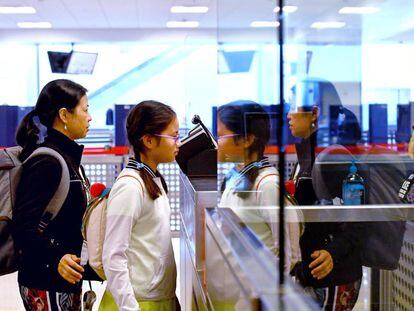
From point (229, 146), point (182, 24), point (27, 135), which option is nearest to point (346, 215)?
point (229, 146)

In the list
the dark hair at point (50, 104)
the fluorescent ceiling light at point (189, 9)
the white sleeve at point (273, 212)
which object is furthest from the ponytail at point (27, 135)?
the fluorescent ceiling light at point (189, 9)

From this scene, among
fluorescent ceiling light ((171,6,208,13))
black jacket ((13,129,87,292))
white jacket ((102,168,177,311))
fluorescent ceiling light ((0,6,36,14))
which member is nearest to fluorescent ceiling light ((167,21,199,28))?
fluorescent ceiling light ((171,6,208,13))

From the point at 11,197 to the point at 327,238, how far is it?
123 cm

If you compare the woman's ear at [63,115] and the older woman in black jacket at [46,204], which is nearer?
the older woman in black jacket at [46,204]

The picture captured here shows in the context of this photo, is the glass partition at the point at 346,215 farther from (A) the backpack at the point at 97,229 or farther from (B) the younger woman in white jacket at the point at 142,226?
(A) the backpack at the point at 97,229

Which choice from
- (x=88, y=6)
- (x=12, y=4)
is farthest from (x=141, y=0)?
(x=12, y=4)

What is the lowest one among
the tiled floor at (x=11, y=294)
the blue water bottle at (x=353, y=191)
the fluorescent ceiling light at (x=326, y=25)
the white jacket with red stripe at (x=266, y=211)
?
the tiled floor at (x=11, y=294)

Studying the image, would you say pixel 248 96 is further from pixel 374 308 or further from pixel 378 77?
pixel 378 77

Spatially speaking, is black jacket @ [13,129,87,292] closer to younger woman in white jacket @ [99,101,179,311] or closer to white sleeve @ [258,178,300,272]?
younger woman in white jacket @ [99,101,179,311]

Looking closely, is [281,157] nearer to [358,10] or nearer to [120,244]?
[120,244]

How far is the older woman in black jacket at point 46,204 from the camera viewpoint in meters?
2.27

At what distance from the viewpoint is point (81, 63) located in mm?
14117

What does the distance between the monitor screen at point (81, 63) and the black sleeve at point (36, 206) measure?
12022 millimetres

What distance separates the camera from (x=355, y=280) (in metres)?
2.23
